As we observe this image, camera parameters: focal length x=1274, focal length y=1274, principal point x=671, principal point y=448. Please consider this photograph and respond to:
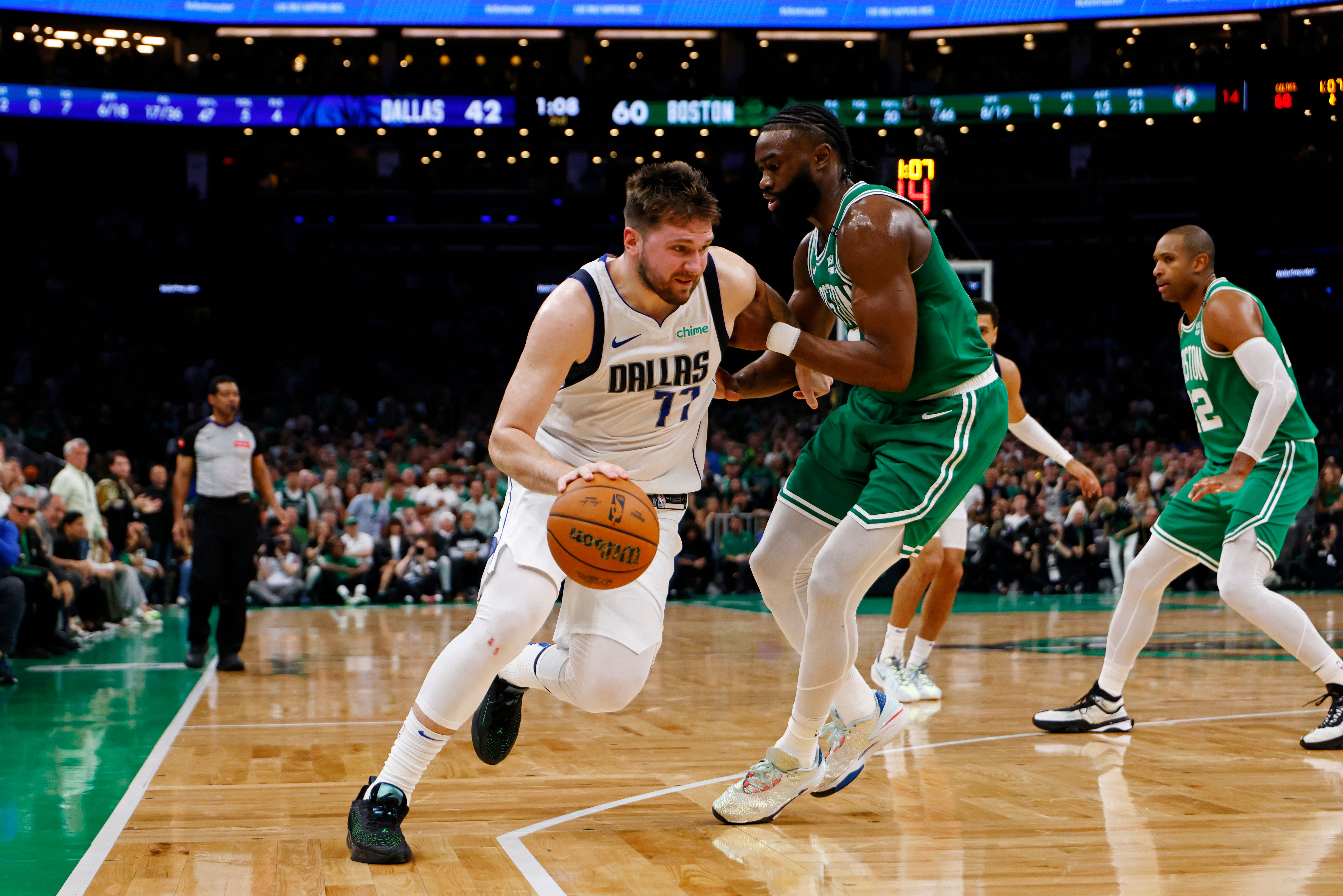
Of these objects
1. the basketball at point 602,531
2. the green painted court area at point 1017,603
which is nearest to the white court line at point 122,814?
the basketball at point 602,531

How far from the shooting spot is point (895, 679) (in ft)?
20.9

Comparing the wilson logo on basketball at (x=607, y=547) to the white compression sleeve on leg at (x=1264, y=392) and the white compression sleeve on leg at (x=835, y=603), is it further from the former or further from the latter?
the white compression sleeve on leg at (x=1264, y=392)

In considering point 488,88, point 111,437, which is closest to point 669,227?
point 111,437

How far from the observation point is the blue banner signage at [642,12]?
27.3 meters

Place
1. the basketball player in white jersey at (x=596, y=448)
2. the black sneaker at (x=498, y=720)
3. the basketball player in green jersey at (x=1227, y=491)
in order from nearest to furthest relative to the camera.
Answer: the basketball player in white jersey at (x=596, y=448) < the black sneaker at (x=498, y=720) < the basketball player in green jersey at (x=1227, y=491)

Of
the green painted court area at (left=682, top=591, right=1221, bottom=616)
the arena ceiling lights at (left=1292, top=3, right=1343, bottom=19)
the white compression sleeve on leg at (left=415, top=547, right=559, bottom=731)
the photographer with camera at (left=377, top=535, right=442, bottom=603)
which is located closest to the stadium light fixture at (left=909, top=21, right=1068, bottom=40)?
the arena ceiling lights at (left=1292, top=3, right=1343, bottom=19)

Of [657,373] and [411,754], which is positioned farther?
[657,373]

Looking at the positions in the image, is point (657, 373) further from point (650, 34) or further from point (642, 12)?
point (650, 34)

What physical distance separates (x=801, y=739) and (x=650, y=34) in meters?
27.1

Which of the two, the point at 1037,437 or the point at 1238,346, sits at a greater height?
the point at 1238,346

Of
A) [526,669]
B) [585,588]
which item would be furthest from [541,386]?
[526,669]

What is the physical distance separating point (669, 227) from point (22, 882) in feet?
7.73

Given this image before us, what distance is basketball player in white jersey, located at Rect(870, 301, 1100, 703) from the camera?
6.36m

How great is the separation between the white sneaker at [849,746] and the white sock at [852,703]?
11 mm
